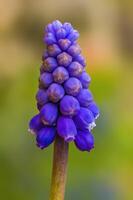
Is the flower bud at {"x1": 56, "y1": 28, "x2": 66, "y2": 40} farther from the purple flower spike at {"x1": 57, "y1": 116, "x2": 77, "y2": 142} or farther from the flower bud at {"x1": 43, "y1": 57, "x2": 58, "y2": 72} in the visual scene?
the purple flower spike at {"x1": 57, "y1": 116, "x2": 77, "y2": 142}

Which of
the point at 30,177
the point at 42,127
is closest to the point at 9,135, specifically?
the point at 30,177

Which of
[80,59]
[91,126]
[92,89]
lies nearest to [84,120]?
[91,126]

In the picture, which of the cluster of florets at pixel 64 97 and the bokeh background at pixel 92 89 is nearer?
the cluster of florets at pixel 64 97

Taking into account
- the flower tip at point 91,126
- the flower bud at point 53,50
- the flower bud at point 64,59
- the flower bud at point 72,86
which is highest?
the flower bud at point 53,50

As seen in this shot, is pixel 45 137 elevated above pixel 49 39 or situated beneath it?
situated beneath

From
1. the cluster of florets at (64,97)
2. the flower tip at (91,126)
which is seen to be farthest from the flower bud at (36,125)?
the flower tip at (91,126)

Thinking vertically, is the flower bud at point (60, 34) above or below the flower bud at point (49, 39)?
above

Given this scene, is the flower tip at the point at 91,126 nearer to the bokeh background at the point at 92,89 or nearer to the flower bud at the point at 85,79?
the flower bud at the point at 85,79

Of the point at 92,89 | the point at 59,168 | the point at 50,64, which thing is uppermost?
the point at 92,89

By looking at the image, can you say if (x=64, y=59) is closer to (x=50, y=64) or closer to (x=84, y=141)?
(x=50, y=64)
